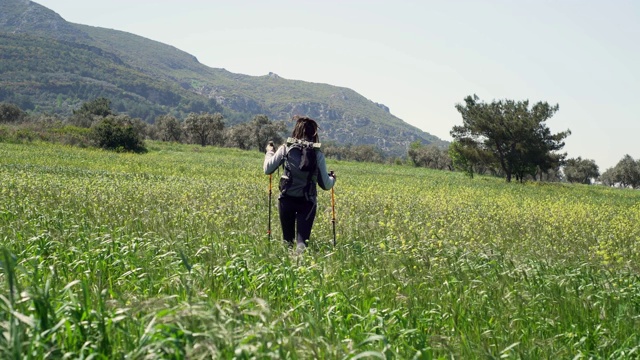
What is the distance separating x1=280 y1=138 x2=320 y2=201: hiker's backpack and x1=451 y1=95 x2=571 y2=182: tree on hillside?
46339 mm

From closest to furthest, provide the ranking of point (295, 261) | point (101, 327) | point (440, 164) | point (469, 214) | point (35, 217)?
point (101, 327) < point (295, 261) < point (35, 217) < point (469, 214) < point (440, 164)

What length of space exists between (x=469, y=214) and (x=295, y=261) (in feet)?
35.0

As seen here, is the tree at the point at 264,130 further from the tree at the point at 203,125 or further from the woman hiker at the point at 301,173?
the woman hiker at the point at 301,173

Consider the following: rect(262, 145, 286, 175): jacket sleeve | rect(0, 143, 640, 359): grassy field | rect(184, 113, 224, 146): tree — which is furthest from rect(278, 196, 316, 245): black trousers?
rect(184, 113, 224, 146): tree

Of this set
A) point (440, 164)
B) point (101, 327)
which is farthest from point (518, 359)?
point (440, 164)

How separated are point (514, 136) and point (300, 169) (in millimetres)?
47358

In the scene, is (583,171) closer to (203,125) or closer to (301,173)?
(203,125)

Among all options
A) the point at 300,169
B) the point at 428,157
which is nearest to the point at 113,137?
the point at 300,169

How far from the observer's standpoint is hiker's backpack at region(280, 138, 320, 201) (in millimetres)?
8336

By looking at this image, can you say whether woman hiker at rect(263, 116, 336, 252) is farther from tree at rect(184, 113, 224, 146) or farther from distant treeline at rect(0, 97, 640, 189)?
tree at rect(184, 113, 224, 146)

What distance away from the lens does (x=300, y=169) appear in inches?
328

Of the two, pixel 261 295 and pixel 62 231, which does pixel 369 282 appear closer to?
pixel 261 295

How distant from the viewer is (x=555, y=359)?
12.2 feet

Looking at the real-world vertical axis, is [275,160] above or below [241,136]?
below
